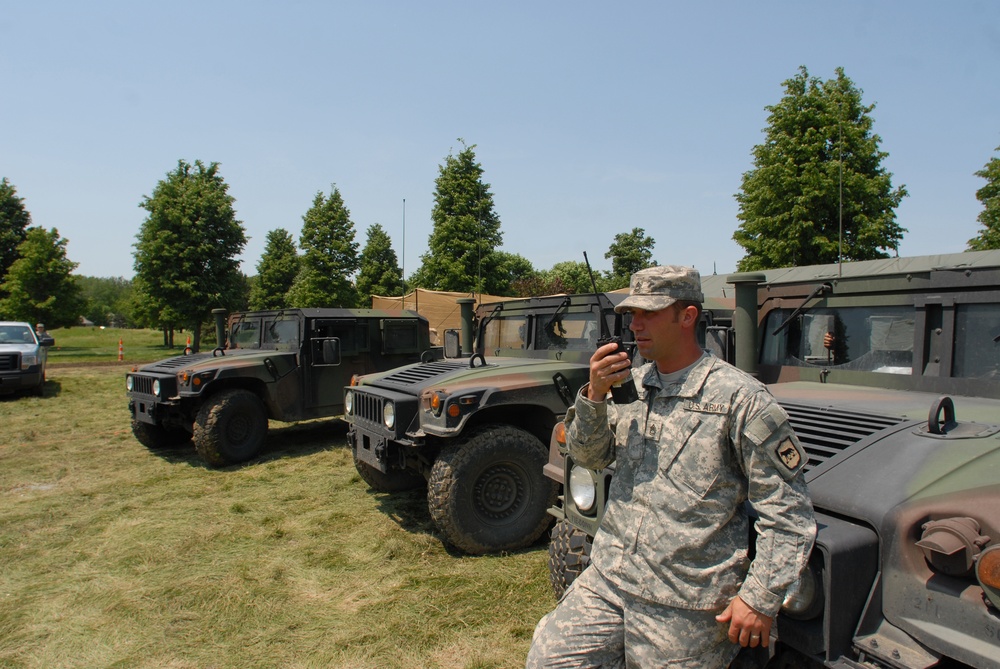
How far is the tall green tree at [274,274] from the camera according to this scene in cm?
3409

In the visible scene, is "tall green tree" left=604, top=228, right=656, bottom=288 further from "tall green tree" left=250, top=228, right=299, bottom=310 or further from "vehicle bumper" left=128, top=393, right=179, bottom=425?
"vehicle bumper" left=128, top=393, right=179, bottom=425

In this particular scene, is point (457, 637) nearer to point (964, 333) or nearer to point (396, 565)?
point (396, 565)

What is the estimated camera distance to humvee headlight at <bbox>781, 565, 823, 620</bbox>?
1.59m

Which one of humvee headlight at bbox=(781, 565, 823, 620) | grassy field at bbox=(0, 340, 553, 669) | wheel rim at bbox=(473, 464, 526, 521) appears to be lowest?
grassy field at bbox=(0, 340, 553, 669)

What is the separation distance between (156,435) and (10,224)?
27.8 metres

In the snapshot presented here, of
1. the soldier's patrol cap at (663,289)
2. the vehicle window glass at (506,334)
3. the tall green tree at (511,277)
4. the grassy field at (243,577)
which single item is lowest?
the grassy field at (243,577)

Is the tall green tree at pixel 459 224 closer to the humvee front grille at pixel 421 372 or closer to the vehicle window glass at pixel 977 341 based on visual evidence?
the humvee front grille at pixel 421 372

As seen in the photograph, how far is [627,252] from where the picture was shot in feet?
115

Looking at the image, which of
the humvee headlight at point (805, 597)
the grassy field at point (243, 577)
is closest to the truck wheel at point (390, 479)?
the grassy field at point (243, 577)

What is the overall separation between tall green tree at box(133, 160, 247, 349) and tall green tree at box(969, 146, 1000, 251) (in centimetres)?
2207

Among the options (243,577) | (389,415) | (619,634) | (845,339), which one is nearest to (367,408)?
(389,415)

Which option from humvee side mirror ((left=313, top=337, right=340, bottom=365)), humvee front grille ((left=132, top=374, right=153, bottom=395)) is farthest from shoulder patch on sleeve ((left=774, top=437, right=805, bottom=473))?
humvee front grille ((left=132, top=374, right=153, bottom=395))

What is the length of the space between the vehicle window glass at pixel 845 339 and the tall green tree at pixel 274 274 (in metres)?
32.0

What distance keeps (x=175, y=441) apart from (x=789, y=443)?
26.1 feet
